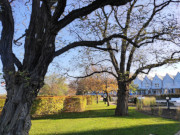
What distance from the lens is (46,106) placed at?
13055mm

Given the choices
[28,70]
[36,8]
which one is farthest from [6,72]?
[36,8]

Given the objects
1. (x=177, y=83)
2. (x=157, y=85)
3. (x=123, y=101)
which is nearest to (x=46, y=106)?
(x=123, y=101)

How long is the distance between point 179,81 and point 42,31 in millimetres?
47569

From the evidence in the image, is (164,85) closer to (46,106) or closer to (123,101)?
(123,101)

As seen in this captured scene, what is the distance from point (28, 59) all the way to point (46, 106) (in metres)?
9.95

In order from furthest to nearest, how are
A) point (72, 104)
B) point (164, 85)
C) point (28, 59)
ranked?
point (164, 85)
point (72, 104)
point (28, 59)

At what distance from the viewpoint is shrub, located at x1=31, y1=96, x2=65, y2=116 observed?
40.8 feet

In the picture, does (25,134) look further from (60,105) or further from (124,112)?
(60,105)

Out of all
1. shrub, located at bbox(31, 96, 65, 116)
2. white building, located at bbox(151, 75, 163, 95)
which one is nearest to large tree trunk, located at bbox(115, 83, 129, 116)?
shrub, located at bbox(31, 96, 65, 116)

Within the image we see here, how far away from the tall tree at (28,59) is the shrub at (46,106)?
9.32 metres

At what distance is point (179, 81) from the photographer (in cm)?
4319

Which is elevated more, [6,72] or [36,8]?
[36,8]

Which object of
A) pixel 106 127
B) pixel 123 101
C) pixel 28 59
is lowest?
pixel 106 127

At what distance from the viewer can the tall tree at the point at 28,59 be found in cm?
343
